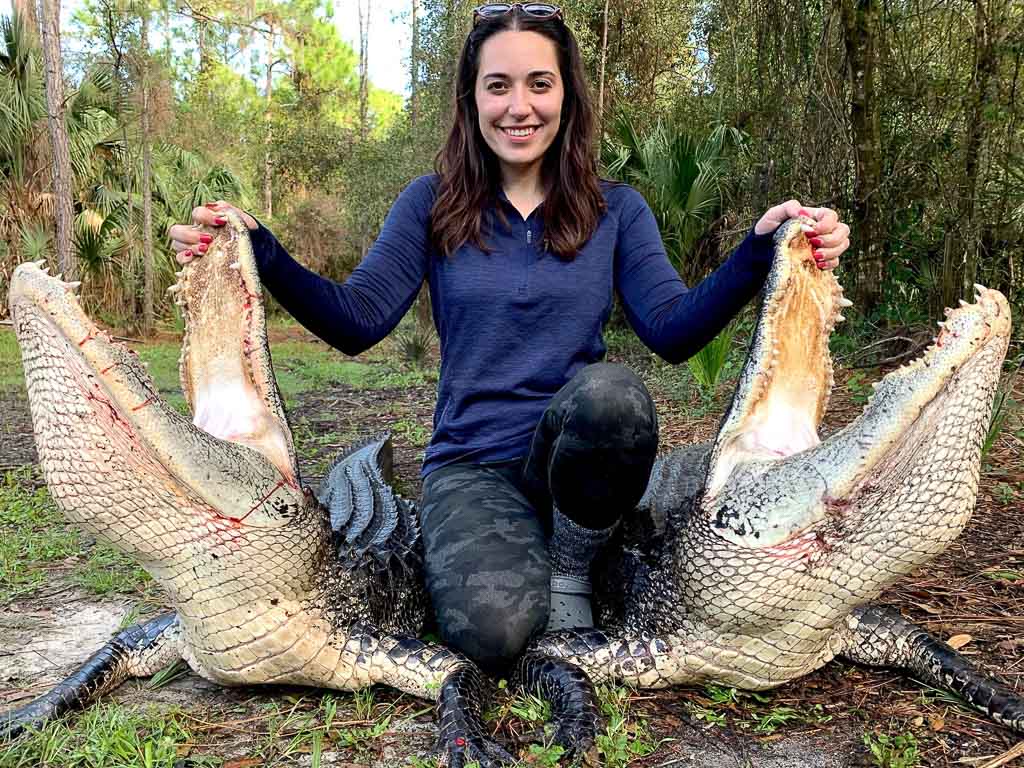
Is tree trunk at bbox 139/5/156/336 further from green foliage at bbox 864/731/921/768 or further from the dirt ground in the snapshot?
green foliage at bbox 864/731/921/768

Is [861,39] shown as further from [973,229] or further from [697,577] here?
[697,577]

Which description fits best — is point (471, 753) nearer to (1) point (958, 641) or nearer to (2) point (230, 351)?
(2) point (230, 351)

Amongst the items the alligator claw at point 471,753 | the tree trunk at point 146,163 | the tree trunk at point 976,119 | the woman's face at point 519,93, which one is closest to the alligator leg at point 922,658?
the alligator claw at point 471,753

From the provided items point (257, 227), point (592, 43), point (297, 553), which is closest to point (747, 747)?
point (297, 553)

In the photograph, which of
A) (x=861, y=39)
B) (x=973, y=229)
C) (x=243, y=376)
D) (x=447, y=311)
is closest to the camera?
(x=243, y=376)

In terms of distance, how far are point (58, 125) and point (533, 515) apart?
7330mm

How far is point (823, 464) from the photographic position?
4.84ft

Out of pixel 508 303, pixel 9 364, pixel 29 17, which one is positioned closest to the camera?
pixel 508 303

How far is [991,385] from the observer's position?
1.41 metres

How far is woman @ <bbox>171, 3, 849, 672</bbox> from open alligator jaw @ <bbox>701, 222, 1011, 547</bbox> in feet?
0.51

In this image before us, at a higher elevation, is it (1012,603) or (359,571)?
(359,571)

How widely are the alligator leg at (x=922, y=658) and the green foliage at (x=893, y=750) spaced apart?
Result: 0.19 metres

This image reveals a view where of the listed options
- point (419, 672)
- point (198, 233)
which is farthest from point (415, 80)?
point (419, 672)

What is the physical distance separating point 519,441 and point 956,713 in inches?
44.7
